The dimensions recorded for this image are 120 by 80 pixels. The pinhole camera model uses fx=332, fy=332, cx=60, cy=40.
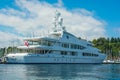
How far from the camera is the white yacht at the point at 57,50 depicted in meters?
88.1

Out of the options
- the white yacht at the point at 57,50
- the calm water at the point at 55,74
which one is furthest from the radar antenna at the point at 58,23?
the calm water at the point at 55,74

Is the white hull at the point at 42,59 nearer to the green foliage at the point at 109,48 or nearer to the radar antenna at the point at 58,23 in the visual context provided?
the radar antenna at the point at 58,23

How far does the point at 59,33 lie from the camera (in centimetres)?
9506

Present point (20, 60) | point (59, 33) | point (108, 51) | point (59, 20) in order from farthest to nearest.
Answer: point (108, 51) < point (59, 20) < point (59, 33) < point (20, 60)

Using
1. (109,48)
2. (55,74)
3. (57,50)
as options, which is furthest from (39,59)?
(109,48)

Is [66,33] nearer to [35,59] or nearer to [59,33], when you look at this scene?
[59,33]

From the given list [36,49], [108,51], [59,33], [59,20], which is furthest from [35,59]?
[108,51]

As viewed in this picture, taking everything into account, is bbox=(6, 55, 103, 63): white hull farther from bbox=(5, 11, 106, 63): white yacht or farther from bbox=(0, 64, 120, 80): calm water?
bbox=(0, 64, 120, 80): calm water

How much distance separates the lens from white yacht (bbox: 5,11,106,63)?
88.1 metres

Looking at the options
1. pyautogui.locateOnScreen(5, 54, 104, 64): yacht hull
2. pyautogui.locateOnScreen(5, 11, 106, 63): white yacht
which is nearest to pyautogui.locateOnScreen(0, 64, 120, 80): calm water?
pyautogui.locateOnScreen(5, 54, 104, 64): yacht hull

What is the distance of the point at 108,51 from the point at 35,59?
69.3 meters

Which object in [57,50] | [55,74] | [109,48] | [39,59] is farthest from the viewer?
[109,48]

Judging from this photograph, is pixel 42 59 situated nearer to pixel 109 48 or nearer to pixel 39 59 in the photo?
pixel 39 59

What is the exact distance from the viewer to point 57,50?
92.6 metres
